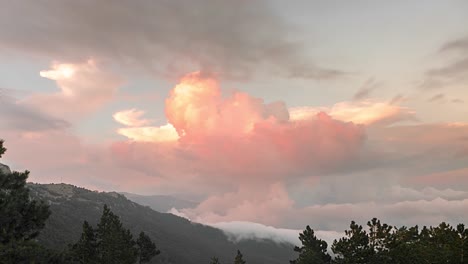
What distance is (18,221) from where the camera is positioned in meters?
28.2

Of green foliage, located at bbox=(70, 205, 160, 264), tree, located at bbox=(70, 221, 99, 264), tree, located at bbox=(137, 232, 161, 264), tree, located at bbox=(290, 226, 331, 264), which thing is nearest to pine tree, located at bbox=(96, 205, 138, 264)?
green foliage, located at bbox=(70, 205, 160, 264)

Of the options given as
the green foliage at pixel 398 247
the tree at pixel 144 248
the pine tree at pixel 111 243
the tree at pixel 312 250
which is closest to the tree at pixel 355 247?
→ the green foliage at pixel 398 247

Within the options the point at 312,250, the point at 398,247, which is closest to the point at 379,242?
the point at 398,247

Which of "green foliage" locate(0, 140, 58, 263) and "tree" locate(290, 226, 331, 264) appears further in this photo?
"tree" locate(290, 226, 331, 264)

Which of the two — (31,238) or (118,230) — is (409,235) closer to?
(118,230)

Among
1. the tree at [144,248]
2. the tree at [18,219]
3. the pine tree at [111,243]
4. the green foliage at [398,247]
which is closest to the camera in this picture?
the tree at [18,219]

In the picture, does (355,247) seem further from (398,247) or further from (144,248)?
(144,248)

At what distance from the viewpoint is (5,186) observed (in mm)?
28594

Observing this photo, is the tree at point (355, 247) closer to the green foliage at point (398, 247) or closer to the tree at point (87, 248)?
the green foliage at point (398, 247)

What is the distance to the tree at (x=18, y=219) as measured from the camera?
25.4m

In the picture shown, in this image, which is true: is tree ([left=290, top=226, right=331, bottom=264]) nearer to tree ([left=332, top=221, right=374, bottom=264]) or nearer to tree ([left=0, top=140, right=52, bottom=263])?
tree ([left=332, top=221, right=374, bottom=264])

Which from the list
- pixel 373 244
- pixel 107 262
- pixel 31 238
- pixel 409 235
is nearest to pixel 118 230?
pixel 107 262

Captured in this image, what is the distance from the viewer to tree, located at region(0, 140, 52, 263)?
83.3 ft

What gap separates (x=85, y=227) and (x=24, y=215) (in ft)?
84.0
